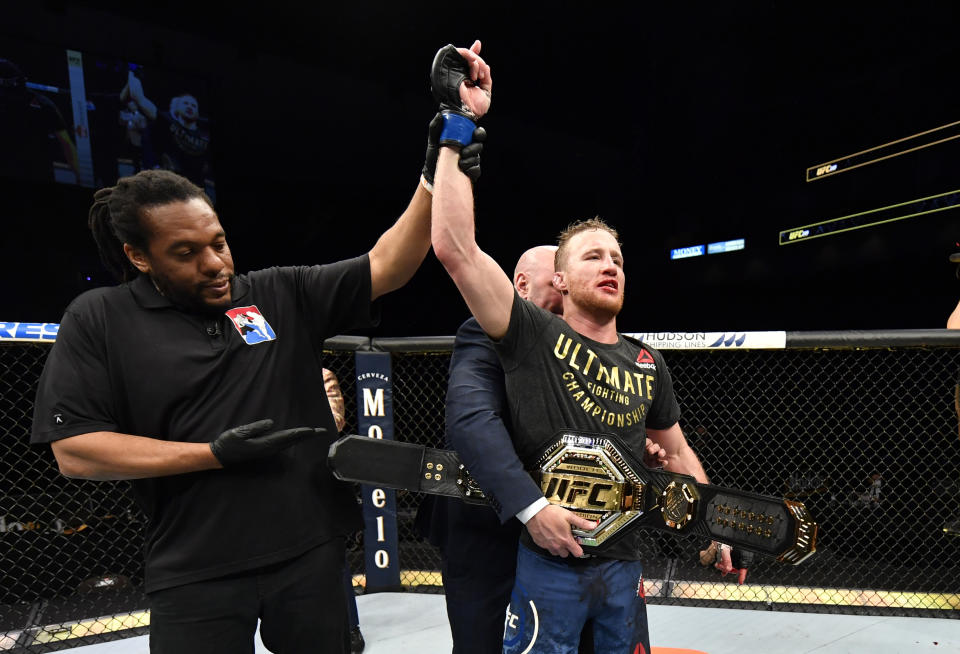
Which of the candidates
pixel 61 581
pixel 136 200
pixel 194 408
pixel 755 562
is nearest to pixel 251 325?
pixel 194 408

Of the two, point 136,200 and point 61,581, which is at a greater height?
point 136,200

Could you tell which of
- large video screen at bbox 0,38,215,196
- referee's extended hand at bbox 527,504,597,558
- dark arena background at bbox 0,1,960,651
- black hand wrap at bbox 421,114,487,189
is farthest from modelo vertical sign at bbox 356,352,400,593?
large video screen at bbox 0,38,215,196

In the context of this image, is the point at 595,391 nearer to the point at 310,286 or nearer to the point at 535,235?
the point at 310,286

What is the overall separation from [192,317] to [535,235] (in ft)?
25.4

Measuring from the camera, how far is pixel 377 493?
9.79 ft

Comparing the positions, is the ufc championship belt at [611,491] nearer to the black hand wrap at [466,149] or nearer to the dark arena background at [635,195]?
the black hand wrap at [466,149]

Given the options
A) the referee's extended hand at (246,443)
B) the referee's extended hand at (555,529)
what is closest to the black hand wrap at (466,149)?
the referee's extended hand at (246,443)

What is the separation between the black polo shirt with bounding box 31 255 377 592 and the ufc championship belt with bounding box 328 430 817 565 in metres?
0.15

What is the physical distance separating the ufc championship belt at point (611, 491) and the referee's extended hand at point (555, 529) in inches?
2.3

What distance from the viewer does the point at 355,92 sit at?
7.15m

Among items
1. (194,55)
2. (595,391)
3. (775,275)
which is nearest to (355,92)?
(194,55)

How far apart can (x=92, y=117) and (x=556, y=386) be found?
657cm

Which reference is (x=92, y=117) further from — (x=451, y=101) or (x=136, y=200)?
(x=451, y=101)

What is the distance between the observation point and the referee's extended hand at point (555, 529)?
1249 mm
